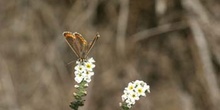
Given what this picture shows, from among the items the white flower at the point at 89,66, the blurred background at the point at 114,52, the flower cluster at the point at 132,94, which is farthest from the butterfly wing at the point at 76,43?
the blurred background at the point at 114,52

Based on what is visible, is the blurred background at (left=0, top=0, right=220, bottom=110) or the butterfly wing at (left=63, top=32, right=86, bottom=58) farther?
the blurred background at (left=0, top=0, right=220, bottom=110)

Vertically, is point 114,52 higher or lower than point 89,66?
higher

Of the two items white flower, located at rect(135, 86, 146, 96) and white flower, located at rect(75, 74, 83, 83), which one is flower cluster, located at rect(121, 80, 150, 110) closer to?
white flower, located at rect(135, 86, 146, 96)

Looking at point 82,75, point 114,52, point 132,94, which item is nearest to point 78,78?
point 82,75

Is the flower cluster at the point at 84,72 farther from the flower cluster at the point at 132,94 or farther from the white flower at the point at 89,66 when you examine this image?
the flower cluster at the point at 132,94

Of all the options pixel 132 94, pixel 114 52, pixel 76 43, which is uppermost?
pixel 114 52

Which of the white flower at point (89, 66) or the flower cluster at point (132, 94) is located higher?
the white flower at point (89, 66)

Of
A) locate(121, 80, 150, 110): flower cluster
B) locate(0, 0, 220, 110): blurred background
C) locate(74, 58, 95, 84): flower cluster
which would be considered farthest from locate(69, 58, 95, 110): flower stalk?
locate(0, 0, 220, 110): blurred background

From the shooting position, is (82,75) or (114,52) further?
(114,52)

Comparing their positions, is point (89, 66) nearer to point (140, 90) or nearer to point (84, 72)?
point (84, 72)
